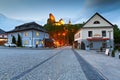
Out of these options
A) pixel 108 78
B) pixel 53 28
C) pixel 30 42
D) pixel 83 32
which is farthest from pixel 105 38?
pixel 53 28

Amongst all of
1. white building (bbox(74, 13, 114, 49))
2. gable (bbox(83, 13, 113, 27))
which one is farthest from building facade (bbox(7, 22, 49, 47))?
gable (bbox(83, 13, 113, 27))

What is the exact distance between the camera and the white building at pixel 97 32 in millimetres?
41719

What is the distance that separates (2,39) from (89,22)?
5223cm

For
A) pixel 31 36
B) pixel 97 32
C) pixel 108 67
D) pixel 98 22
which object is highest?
pixel 98 22

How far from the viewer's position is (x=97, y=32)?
Result: 1663 inches

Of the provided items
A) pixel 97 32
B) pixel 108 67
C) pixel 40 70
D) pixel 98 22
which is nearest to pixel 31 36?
pixel 97 32

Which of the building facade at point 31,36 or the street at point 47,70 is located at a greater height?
the building facade at point 31,36

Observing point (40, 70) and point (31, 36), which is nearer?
point (40, 70)

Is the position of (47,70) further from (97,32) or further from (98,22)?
(98,22)

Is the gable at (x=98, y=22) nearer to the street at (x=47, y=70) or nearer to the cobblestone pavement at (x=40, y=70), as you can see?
the street at (x=47, y=70)

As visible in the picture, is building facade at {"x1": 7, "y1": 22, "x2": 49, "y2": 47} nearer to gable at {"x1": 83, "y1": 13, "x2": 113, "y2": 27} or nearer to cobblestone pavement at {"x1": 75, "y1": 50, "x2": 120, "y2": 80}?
gable at {"x1": 83, "y1": 13, "x2": 113, "y2": 27}

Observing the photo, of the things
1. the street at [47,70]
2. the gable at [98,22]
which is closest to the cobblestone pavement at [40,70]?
the street at [47,70]

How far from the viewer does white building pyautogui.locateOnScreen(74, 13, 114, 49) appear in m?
41.7

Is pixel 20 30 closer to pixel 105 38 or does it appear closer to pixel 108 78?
pixel 105 38
